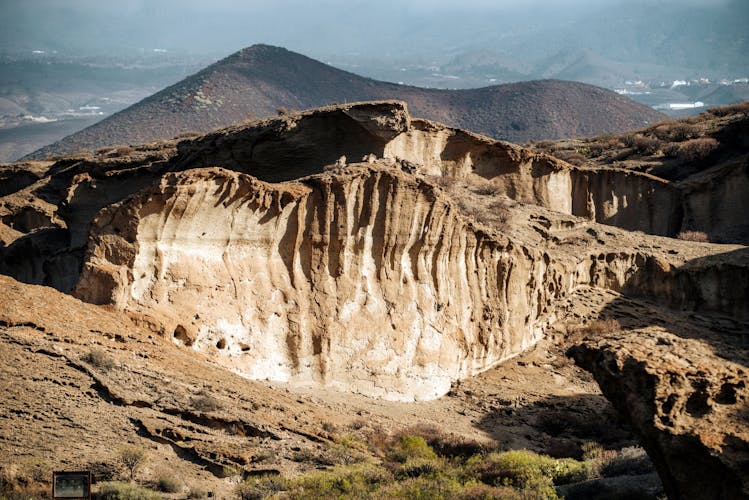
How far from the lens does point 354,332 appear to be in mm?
19594

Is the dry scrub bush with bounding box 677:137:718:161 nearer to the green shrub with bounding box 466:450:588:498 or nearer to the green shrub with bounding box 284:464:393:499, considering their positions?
Result: the green shrub with bounding box 466:450:588:498

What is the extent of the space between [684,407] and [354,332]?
8.36 m

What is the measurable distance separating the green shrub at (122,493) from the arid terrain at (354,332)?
0.12 feet

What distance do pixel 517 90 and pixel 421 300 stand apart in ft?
228

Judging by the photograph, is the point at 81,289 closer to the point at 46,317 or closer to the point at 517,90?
the point at 46,317

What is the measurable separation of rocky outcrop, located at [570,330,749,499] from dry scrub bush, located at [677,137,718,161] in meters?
27.1

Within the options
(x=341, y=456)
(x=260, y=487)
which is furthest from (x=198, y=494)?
(x=341, y=456)

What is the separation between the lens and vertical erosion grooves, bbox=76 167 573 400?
16.9 metres

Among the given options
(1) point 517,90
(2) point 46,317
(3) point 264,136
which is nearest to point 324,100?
(1) point 517,90

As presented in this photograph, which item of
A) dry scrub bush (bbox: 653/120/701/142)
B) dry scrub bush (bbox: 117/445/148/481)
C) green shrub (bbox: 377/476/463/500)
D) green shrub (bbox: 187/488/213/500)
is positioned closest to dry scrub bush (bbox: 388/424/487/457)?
green shrub (bbox: 377/476/463/500)

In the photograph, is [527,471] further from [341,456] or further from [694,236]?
[694,236]

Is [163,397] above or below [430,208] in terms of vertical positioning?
below

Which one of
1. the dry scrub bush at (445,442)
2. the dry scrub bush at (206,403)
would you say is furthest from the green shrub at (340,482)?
the dry scrub bush at (445,442)

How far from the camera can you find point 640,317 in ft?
82.0
